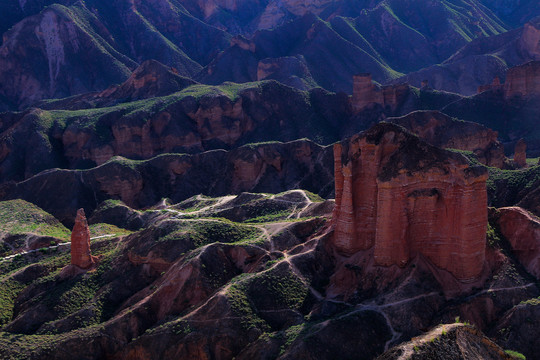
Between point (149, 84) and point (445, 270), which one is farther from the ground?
point (149, 84)

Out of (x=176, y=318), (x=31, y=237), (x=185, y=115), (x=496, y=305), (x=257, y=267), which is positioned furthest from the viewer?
(x=185, y=115)

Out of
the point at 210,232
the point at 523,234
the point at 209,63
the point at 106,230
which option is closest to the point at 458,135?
the point at 523,234

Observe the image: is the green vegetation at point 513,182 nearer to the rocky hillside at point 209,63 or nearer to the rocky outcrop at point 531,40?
the rocky outcrop at point 531,40

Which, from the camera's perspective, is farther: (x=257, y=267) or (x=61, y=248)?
(x=61, y=248)

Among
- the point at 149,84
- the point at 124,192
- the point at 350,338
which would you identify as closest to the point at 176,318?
the point at 350,338

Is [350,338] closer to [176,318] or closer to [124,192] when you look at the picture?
[176,318]

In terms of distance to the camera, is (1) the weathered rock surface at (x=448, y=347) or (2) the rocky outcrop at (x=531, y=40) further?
(2) the rocky outcrop at (x=531, y=40)

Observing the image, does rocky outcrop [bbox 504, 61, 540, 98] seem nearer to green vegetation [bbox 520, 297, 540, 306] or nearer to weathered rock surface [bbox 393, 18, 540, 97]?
weathered rock surface [bbox 393, 18, 540, 97]

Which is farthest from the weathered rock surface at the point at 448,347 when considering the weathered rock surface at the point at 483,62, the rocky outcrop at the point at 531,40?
the rocky outcrop at the point at 531,40
